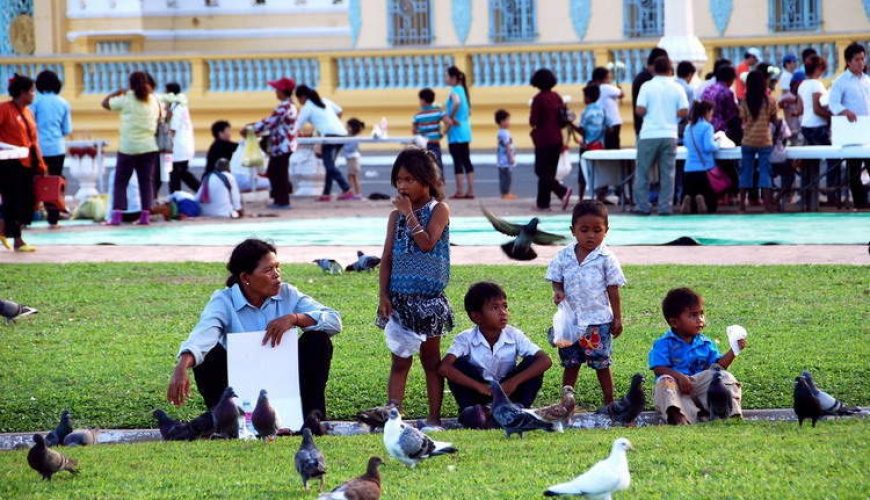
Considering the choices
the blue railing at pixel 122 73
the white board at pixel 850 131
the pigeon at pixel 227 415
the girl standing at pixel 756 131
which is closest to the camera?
the pigeon at pixel 227 415

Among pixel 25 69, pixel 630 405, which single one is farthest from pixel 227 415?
pixel 25 69

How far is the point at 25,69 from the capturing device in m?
34.6

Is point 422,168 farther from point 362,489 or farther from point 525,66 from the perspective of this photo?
point 525,66

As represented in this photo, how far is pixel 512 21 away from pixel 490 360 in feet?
86.4

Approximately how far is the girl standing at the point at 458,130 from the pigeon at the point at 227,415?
49.6ft

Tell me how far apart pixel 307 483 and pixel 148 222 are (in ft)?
43.4

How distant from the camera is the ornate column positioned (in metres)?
23.7

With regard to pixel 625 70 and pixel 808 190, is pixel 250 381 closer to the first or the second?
pixel 808 190

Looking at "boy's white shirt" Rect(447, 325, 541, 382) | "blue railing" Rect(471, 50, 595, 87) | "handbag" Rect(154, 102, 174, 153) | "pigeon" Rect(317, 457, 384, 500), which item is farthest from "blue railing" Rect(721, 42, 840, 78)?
"pigeon" Rect(317, 457, 384, 500)

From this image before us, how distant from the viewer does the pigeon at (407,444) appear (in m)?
7.45

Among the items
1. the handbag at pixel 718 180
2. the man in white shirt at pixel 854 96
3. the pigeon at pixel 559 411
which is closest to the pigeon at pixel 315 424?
the pigeon at pixel 559 411

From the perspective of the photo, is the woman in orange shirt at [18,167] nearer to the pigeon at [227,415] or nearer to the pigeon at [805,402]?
the pigeon at [227,415]

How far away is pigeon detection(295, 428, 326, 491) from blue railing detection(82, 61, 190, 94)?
2737 cm

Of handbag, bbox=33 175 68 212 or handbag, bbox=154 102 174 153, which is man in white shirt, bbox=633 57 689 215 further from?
handbag, bbox=33 175 68 212
